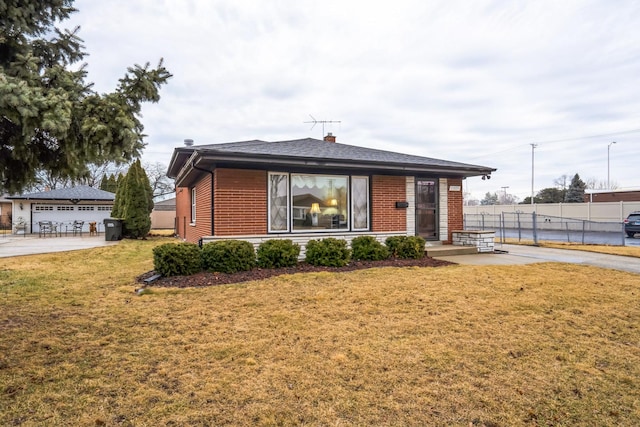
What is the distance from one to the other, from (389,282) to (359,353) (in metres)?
3.12

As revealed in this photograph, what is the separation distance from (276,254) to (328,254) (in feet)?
3.93

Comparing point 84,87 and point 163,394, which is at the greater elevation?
point 84,87

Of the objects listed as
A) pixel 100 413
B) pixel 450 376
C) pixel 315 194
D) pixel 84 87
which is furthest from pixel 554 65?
pixel 100 413

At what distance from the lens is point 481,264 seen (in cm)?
816

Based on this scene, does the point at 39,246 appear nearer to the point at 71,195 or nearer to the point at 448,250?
the point at 71,195

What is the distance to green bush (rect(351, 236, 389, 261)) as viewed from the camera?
8414mm

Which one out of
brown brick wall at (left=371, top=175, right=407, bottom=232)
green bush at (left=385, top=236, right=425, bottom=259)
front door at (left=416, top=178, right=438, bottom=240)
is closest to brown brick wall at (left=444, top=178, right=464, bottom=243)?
front door at (left=416, top=178, right=438, bottom=240)

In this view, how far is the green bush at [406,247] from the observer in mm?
8703

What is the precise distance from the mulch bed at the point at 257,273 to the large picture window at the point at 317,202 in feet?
4.25

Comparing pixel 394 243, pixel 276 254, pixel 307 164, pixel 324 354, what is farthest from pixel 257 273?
pixel 324 354

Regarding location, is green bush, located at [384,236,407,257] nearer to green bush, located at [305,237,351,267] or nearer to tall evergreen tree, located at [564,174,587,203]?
Answer: green bush, located at [305,237,351,267]

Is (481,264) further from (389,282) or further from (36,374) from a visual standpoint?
(36,374)

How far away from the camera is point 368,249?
8.41 metres

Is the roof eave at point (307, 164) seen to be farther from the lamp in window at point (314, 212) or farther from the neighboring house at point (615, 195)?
the neighboring house at point (615, 195)
